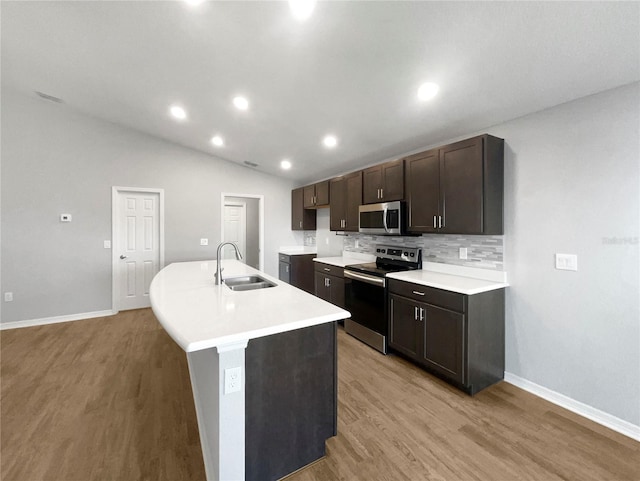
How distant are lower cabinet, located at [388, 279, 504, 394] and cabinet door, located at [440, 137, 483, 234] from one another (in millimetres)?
616

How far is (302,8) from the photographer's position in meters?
1.58

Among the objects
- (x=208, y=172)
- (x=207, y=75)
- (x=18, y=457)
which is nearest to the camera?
(x=18, y=457)

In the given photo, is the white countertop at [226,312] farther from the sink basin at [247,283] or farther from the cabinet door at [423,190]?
the cabinet door at [423,190]

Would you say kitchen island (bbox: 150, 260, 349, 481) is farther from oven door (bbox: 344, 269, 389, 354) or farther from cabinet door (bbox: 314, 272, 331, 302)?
cabinet door (bbox: 314, 272, 331, 302)

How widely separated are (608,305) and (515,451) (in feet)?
3.87

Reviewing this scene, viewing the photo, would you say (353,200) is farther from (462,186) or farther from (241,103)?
(241,103)

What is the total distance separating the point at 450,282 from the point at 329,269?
1771 mm

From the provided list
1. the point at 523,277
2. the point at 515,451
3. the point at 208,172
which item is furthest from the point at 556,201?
the point at 208,172

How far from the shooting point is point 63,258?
402 cm

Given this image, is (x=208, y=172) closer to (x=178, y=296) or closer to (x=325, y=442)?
(x=178, y=296)

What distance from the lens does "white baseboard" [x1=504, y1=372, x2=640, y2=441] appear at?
178 cm

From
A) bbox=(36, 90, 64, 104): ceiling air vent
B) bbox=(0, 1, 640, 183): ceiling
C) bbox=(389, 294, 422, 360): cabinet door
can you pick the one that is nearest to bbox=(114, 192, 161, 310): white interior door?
bbox=(36, 90, 64, 104): ceiling air vent

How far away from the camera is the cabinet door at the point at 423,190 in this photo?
2.61 m

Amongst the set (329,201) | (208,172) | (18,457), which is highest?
(208,172)
